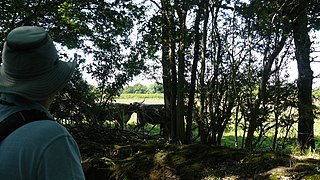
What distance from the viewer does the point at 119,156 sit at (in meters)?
5.57

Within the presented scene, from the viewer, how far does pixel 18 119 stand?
1188 millimetres

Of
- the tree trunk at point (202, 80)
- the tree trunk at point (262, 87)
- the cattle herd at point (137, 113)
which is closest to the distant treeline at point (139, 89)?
the cattle herd at point (137, 113)

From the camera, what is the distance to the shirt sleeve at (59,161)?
1.14 m

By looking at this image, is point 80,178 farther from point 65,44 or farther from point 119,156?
point 65,44

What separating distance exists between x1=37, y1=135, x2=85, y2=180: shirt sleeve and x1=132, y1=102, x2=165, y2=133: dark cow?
8.15 metres

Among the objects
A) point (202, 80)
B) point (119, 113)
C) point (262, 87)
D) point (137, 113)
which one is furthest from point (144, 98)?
point (262, 87)

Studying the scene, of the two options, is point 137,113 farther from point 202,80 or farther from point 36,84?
point 36,84

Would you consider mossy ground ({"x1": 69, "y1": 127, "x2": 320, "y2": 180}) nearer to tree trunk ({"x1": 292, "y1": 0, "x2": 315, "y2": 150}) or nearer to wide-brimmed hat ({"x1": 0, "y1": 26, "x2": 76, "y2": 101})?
tree trunk ({"x1": 292, "y1": 0, "x2": 315, "y2": 150})

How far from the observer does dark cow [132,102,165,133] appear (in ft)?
31.8

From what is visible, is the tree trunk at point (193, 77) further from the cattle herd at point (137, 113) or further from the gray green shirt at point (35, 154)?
the gray green shirt at point (35, 154)

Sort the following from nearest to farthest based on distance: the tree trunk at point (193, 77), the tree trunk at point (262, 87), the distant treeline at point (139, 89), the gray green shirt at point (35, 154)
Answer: the gray green shirt at point (35, 154) < the tree trunk at point (193, 77) < the tree trunk at point (262, 87) < the distant treeline at point (139, 89)

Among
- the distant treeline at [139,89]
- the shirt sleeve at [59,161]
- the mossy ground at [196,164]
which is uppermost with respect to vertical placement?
the distant treeline at [139,89]

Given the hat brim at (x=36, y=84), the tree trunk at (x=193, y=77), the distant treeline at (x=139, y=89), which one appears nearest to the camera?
the hat brim at (x=36, y=84)

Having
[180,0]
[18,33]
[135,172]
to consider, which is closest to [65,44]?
[180,0]
